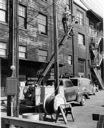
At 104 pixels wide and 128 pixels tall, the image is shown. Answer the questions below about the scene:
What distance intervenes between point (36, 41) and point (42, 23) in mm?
A: 2341

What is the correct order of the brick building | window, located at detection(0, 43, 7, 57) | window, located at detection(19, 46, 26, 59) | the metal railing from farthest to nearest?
1. window, located at detection(19, 46, 26, 59)
2. the brick building
3. window, located at detection(0, 43, 7, 57)
4. the metal railing

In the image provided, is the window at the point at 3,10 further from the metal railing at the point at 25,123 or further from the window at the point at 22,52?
the metal railing at the point at 25,123

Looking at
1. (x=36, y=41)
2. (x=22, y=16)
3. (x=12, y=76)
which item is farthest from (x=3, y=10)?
(x=12, y=76)

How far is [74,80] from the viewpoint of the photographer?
69.8ft

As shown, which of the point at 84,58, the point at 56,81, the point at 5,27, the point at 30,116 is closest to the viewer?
the point at 30,116

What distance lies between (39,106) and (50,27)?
1348 centimetres

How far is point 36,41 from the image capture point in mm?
24359

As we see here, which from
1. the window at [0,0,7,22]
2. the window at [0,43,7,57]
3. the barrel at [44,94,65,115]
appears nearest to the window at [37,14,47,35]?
the window at [0,0,7,22]

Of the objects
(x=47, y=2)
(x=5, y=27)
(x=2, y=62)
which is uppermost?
(x=47, y=2)

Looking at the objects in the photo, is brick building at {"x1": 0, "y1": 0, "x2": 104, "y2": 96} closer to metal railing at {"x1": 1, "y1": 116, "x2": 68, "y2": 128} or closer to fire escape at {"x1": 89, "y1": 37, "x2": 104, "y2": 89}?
fire escape at {"x1": 89, "y1": 37, "x2": 104, "y2": 89}

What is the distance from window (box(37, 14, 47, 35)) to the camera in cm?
2516

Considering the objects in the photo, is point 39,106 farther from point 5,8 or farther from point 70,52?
point 70,52

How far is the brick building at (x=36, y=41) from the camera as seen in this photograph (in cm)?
2022

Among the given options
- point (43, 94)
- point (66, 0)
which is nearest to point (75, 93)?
point (43, 94)
